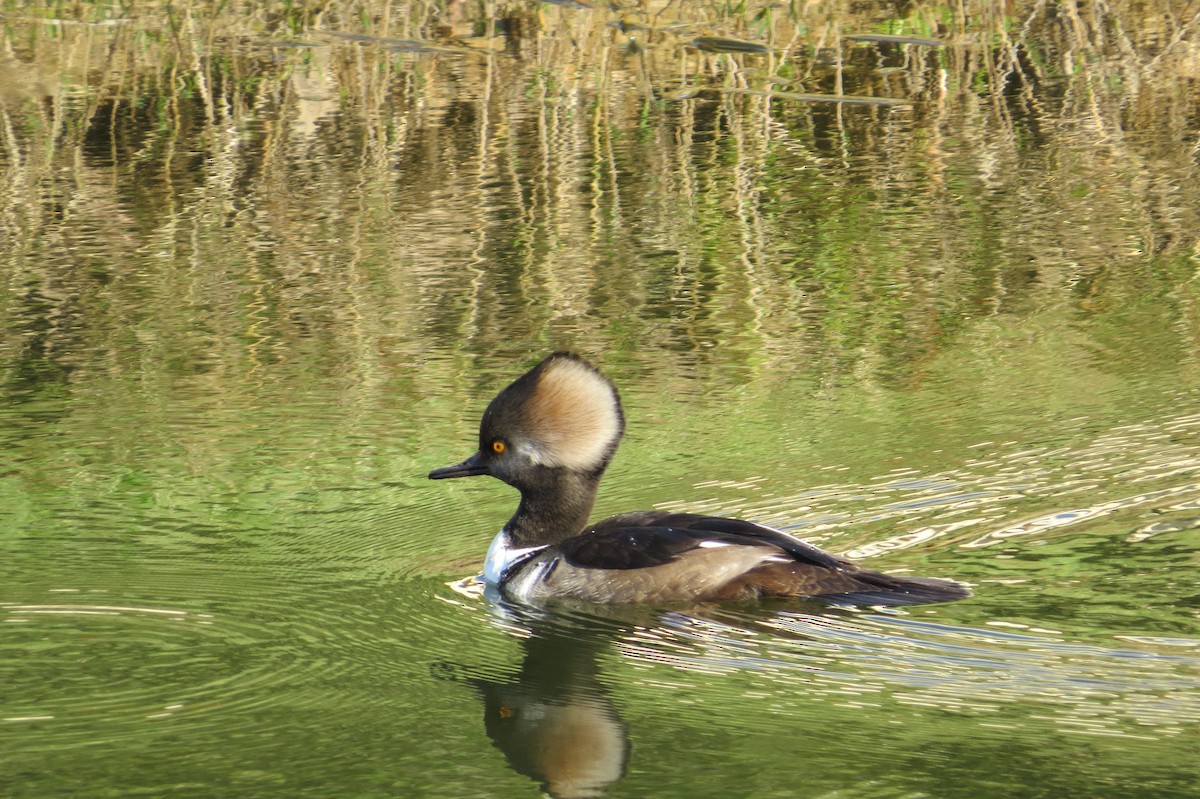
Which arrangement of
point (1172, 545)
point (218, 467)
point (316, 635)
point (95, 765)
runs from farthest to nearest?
point (218, 467)
point (1172, 545)
point (316, 635)
point (95, 765)

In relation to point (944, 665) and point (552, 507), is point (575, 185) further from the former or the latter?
point (944, 665)

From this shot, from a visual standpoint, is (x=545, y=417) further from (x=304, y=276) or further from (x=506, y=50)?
(x=506, y=50)

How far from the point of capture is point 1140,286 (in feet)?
27.8

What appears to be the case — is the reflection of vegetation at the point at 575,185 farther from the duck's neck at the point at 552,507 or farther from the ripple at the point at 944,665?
the ripple at the point at 944,665

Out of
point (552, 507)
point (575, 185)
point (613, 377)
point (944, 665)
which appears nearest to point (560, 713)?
point (944, 665)

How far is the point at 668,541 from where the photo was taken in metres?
5.39

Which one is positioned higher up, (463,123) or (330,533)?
(463,123)

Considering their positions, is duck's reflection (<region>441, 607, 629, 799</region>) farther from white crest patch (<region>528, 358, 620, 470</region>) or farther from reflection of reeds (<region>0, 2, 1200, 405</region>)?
reflection of reeds (<region>0, 2, 1200, 405</region>)

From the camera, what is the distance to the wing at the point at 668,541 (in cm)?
531

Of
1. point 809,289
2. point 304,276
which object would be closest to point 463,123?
point 304,276

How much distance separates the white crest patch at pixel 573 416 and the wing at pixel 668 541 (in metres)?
0.28

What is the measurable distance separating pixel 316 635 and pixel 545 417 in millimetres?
1078

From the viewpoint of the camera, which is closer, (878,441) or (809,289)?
(878,441)

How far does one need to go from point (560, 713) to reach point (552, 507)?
1.26 meters
